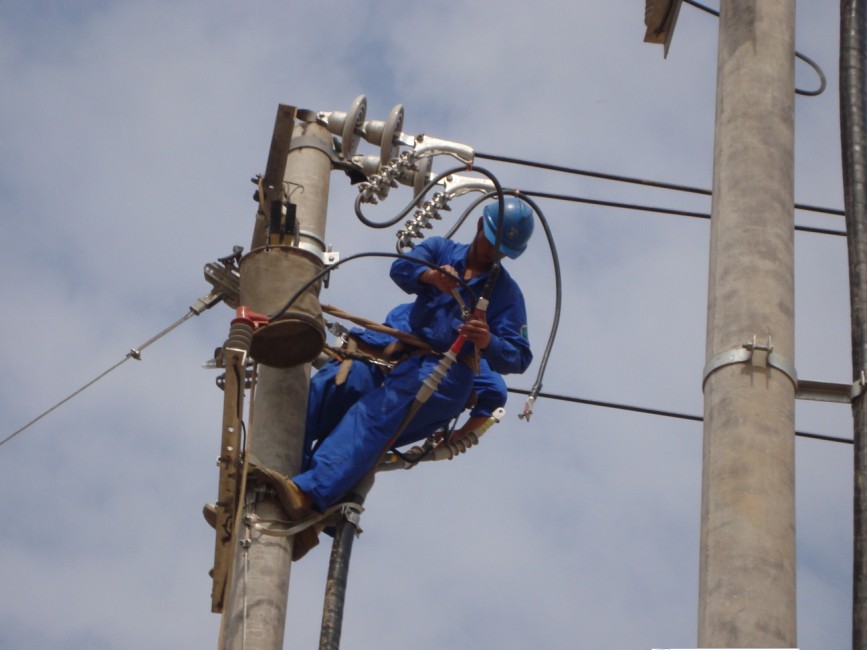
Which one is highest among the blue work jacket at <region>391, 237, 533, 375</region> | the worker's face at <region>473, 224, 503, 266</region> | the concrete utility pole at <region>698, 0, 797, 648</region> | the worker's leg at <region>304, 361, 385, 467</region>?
the worker's face at <region>473, 224, 503, 266</region>

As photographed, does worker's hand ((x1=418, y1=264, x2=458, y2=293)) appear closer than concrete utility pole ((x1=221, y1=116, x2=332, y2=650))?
No

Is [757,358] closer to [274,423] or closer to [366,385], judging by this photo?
[274,423]

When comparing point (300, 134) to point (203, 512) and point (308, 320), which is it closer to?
point (308, 320)

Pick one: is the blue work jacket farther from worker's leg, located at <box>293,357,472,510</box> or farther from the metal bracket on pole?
the metal bracket on pole

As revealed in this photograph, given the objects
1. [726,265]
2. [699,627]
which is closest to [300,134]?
[726,265]

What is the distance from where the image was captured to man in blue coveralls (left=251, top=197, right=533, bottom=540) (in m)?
7.18

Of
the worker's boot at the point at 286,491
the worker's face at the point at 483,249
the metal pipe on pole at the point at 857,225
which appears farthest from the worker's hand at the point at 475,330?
the metal pipe on pole at the point at 857,225

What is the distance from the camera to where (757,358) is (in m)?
4.49

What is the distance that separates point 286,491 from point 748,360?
2.67 m

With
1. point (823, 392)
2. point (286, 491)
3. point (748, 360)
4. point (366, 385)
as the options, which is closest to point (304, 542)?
point (286, 491)

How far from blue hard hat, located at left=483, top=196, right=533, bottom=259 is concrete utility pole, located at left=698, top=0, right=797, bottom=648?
7.39ft

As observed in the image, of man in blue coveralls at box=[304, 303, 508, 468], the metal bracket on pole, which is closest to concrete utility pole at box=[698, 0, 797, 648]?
the metal bracket on pole

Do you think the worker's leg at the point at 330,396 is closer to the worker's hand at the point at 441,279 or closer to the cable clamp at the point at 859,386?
the worker's hand at the point at 441,279

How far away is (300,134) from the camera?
25.3 feet
